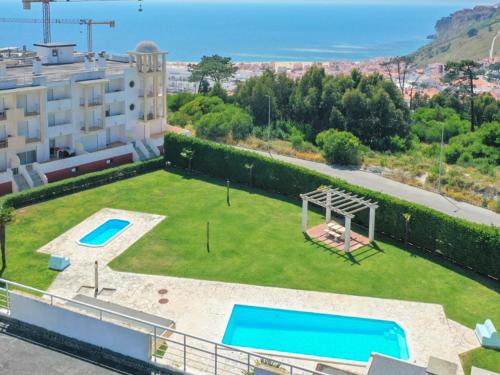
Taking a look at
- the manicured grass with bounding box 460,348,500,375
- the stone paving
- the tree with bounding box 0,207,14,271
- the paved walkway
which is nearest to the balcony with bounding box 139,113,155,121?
the stone paving

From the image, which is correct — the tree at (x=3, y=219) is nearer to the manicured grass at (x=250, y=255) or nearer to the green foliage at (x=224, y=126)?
the manicured grass at (x=250, y=255)

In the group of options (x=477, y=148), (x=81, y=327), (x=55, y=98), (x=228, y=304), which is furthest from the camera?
(x=477, y=148)

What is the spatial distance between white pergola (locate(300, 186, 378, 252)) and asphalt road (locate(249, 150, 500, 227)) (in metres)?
5.88

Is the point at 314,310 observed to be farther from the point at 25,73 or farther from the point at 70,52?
the point at 70,52

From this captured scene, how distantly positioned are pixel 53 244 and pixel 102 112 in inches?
719

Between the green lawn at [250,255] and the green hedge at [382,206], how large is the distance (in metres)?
0.97

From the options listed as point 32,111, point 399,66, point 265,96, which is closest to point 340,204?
point 32,111

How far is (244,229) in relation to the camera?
39.7 metres

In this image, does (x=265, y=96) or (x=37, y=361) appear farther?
(x=265, y=96)

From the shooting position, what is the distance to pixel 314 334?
1115 inches

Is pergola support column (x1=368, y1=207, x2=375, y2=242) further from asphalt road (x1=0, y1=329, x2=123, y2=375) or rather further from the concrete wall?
asphalt road (x1=0, y1=329, x2=123, y2=375)

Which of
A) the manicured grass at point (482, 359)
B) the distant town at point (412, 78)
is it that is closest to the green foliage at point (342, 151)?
the manicured grass at point (482, 359)

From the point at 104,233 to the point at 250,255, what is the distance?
979 cm

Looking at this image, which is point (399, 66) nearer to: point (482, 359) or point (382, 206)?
point (382, 206)
